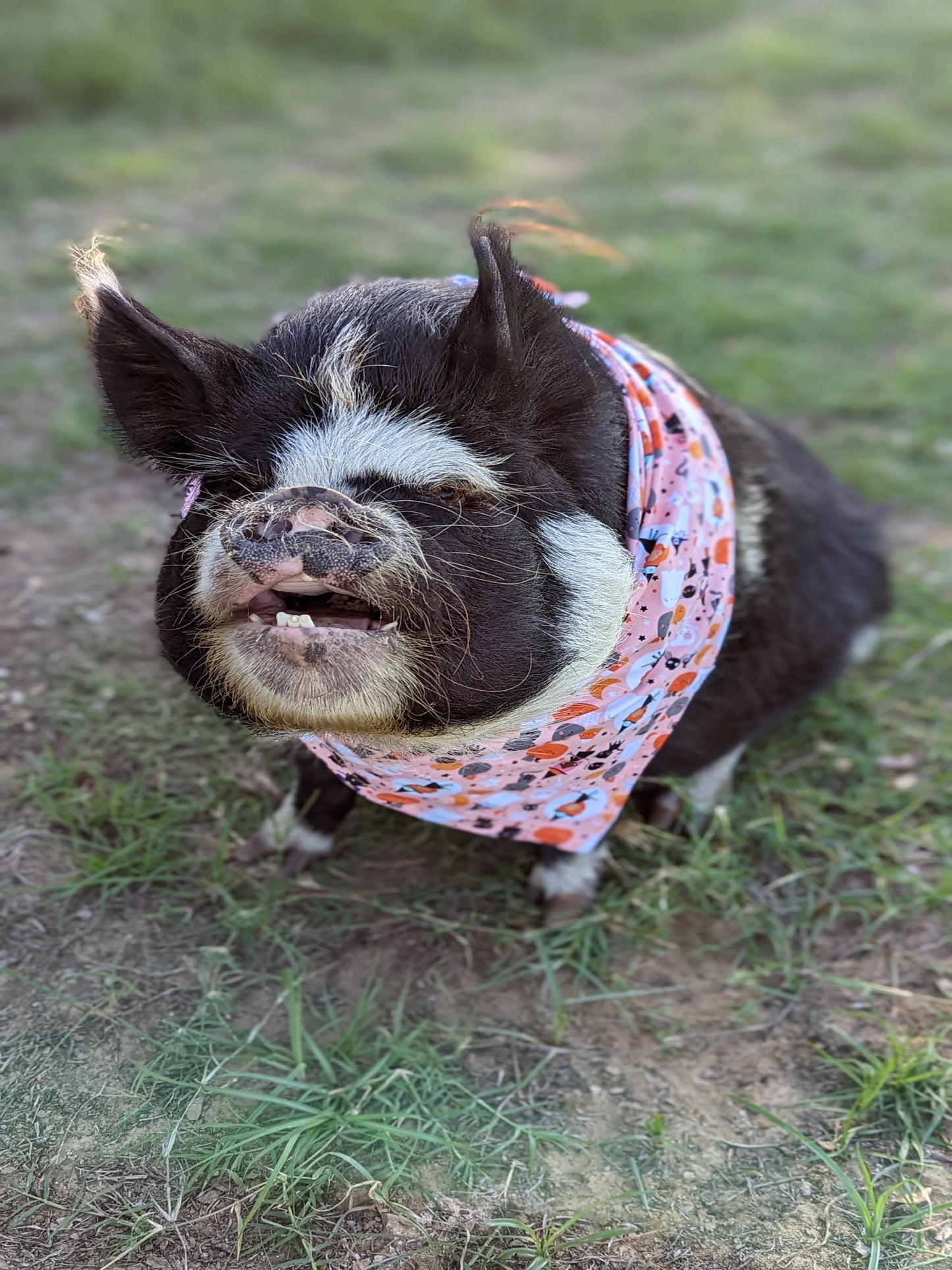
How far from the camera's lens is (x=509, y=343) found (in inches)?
77.2

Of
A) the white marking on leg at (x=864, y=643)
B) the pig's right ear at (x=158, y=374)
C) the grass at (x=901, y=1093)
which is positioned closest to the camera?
the pig's right ear at (x=158, y=374)

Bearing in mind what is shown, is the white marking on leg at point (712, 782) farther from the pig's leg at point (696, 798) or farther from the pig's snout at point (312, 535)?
the pig's snout at point (312, 535)

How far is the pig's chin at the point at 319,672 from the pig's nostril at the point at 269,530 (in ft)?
0.54

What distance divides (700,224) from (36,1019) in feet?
22.7

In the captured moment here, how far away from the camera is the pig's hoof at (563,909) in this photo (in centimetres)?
291

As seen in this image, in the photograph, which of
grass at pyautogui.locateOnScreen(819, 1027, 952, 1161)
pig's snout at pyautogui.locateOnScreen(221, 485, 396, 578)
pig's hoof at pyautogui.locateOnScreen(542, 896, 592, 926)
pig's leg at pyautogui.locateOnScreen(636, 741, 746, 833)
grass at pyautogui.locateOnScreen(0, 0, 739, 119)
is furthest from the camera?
grass at pyautogui.locateOnScreen(0, 0, 739, 119)

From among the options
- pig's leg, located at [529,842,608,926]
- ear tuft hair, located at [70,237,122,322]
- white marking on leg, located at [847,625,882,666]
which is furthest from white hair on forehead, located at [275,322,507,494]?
white marking on leg, located at [847,625,882,666]

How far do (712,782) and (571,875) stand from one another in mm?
624

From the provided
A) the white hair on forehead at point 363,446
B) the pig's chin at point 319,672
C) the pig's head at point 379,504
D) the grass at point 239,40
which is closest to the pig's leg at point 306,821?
the pig's head at point 379,504

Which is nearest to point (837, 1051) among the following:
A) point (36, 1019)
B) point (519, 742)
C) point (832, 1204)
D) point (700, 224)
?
point (832, 1204)

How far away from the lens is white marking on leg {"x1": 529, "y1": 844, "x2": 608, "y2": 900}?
9.58ft

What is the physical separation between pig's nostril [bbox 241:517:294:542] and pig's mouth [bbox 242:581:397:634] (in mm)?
97

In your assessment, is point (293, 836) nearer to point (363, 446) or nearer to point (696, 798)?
point (696, 798)

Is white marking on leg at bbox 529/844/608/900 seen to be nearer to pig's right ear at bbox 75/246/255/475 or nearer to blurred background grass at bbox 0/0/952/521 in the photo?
pig's right ear at bbox 75/246/255/475
